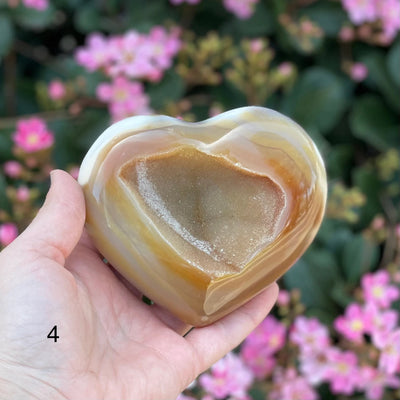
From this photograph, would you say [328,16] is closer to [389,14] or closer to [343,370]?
[389,14]

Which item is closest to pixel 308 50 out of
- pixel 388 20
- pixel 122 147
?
pixel 388 20

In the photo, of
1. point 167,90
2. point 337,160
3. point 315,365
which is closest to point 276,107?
point 337,160

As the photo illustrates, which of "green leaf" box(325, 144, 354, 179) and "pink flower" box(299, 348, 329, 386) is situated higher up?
"green leaf" box(325, 144, 354, 179)

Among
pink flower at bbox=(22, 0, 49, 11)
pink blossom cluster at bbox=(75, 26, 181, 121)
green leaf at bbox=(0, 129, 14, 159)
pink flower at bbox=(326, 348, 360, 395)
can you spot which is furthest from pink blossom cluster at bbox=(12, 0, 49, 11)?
pink flower at bbox=(326, 348, 360, 395)

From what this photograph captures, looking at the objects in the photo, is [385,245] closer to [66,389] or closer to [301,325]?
[301,325]

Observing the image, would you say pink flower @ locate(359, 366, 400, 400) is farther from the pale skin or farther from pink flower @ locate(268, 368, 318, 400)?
the pale skin

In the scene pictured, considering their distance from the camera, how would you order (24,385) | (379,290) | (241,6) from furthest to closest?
(241,6) → (379,290) → (24,385)
